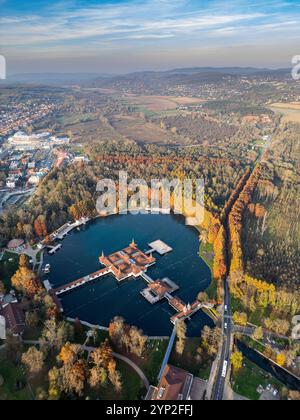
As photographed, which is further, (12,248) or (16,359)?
(12,248)

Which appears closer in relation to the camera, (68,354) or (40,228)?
(68,354)

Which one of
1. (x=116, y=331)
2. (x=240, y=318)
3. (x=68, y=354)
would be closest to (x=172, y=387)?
(x=116, y=331)

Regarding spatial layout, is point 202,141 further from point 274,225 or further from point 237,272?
point 237,272

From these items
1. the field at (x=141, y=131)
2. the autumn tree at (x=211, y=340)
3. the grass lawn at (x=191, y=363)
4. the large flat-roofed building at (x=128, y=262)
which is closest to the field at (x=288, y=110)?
the field at (x=141, y=131)

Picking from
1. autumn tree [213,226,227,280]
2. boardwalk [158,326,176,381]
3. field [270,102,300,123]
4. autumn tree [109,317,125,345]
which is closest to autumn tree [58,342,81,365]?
autumn tree [109,317,125,345]

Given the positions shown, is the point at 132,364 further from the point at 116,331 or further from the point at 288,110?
the point at 288,110

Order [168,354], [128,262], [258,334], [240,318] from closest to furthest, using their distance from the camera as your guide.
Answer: [168,354], [258,334], [240,318], [128,262]
